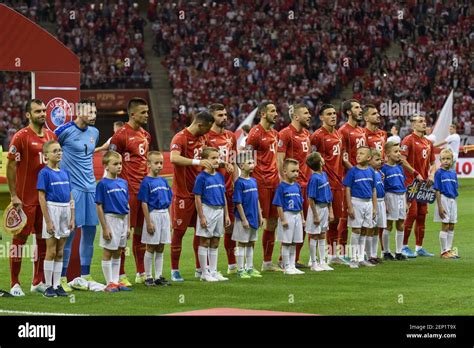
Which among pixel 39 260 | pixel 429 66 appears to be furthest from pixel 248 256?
pixel 429 66

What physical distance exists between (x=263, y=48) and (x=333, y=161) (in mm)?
29885

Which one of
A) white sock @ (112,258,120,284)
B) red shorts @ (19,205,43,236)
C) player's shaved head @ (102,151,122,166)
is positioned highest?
player's shaved head @ (102,151,122,166)

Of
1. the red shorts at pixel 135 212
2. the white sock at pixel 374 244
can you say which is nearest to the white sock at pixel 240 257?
the red shorts at pixel 135 212

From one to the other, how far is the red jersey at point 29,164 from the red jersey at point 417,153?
677 centimetres

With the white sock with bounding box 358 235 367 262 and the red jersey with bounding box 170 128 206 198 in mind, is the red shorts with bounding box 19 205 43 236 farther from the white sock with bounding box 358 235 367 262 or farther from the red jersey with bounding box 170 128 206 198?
the white sock with bounding box 358 235 367 262

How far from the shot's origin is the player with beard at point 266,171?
1462 centimetres

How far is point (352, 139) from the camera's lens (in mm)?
15641

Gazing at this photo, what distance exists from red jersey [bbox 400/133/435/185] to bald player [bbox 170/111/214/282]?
4.30 m

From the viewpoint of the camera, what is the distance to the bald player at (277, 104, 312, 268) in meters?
14.8

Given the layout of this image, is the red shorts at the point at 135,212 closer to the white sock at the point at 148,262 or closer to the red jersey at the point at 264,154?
the white sock at the point at 148,262

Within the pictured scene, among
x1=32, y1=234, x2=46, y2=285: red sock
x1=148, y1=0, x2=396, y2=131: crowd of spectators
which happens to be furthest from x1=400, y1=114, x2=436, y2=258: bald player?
x1=148, y1=0, x2=396, y2=131: crowd of spectators

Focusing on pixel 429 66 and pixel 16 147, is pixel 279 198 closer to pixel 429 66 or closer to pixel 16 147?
pixel 16 147
